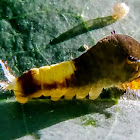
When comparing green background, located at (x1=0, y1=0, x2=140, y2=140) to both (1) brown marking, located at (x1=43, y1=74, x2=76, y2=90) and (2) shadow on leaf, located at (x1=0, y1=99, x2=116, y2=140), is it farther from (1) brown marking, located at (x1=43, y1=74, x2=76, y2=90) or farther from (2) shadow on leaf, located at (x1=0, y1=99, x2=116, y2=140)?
(1) brown marking, located at (x1=43, y1=74, x2=76, y2=90)

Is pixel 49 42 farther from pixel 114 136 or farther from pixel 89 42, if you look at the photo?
pixel 114 136

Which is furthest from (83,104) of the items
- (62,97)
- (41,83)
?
(41,83)

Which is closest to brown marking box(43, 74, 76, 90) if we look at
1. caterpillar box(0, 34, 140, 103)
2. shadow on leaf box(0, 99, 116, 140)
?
caterpillar box(0, 34, 140, 103)

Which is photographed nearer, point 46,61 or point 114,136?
point 114,136

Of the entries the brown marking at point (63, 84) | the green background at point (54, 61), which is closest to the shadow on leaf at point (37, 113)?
the green background at point (54, 61)

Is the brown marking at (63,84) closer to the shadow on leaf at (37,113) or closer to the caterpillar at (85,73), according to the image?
the caterpillar at (85,73)

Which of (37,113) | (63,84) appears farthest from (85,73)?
(37,113)
